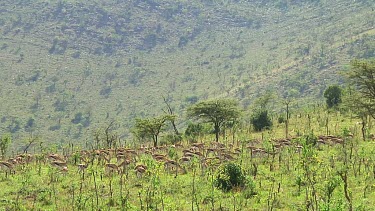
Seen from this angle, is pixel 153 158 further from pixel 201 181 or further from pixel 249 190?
pixel 249 190

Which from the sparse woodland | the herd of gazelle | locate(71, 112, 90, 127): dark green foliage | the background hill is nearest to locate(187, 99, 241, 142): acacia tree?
the sparse woodland

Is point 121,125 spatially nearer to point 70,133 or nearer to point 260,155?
point 70,133

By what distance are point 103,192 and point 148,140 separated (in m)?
29.7

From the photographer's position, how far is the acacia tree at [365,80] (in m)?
34.8

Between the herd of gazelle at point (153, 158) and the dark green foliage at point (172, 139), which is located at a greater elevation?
the dark green foliage at point (172, 139)

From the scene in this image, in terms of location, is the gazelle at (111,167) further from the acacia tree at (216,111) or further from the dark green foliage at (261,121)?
the dark green foliage at (261,121)

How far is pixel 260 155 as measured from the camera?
27.3 m

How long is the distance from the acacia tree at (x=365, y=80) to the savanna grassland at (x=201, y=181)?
176 inches

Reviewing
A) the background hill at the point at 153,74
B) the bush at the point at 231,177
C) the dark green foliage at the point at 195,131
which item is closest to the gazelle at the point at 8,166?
the bush at the point at 231,177

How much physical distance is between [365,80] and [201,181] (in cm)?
1918

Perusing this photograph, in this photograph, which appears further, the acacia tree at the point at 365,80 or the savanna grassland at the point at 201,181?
the acacia tree at the point at 365,80

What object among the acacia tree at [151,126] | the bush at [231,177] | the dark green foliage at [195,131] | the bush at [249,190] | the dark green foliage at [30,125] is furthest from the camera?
the dark green foliage at [30,125]

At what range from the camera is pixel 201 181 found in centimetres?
2128

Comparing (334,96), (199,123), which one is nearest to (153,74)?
(334,96)
